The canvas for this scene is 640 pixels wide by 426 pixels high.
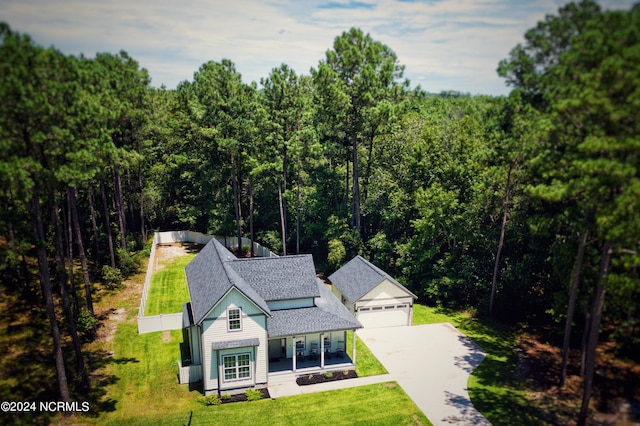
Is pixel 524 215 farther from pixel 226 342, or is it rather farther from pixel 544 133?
pixel 226 342

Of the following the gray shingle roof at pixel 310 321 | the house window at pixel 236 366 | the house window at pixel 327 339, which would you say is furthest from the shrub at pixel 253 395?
the house window at pixel 327 339

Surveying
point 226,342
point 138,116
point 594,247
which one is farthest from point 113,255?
point 594,247

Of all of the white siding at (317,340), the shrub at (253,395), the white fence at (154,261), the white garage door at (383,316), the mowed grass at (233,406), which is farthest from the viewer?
the white garage door at (383,316)

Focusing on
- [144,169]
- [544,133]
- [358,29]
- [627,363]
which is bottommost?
[627,363]

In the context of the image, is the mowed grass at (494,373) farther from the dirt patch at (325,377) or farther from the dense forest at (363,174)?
the dirt patch at (325,377)

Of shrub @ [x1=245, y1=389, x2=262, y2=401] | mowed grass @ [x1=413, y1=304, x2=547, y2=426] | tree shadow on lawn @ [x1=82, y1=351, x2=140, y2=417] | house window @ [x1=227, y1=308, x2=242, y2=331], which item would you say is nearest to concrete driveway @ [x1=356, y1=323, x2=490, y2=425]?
mowed grass @ [x1=413, y1=304, x2=547, y2=426]

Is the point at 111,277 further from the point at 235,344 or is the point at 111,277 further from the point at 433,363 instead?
the point at 433,363
